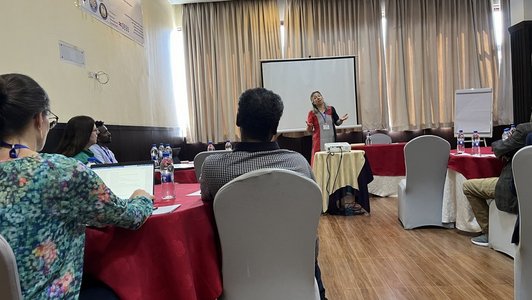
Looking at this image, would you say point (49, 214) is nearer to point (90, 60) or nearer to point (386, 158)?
point (90, 60)

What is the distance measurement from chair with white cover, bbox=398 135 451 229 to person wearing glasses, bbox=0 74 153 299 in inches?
113

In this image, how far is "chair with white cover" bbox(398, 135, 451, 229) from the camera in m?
3.28

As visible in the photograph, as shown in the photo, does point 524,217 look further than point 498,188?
No

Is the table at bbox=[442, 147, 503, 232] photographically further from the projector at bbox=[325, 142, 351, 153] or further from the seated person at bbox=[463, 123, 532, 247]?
the projector at bbox=[325, 142, 351, 153]

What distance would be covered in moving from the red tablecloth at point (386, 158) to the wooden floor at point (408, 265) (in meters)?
1.46

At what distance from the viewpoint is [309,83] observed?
20.5ft

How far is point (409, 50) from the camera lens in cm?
632

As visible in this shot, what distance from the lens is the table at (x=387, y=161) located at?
194 inches

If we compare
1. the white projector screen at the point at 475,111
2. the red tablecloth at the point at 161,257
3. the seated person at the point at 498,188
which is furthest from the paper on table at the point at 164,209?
the white projector screen at the point at 475,111

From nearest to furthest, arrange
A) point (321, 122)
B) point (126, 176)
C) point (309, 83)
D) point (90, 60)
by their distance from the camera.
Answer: point (126, 176) < point (90, 60) < point (321, 122) < point (309, 83)

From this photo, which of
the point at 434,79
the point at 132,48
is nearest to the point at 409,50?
the point at 434,79

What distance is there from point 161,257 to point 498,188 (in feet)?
7.79

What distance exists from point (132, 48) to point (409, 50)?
14.8 feet

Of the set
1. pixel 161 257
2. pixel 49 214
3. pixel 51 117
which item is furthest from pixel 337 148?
pixel 49 214
